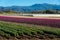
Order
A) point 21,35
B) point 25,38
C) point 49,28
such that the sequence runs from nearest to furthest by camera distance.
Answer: point 25,38 < point 21,35 < point 49,28

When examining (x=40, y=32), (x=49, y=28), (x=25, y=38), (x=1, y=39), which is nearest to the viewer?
(x=1, y=39)

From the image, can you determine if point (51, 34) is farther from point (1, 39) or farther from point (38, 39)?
point (1, 39)

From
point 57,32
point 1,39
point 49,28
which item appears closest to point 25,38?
point 1,39

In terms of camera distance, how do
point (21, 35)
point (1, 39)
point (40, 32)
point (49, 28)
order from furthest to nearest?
point (49, 28)
point (40, 32)
point (21, 35)
point (1, 39)

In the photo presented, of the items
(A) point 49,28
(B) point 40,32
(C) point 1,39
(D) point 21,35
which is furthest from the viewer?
(A) point 49,28

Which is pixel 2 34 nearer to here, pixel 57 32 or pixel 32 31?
pixel 32 31

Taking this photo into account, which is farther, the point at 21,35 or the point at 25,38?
the point at 21,35

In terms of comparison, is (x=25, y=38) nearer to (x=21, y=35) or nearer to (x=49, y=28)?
(x=21, y=35)

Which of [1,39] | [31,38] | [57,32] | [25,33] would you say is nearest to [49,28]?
[57,32]

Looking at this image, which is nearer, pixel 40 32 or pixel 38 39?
pixel 38 39

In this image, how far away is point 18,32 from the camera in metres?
12.2

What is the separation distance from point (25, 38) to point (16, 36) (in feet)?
2.03

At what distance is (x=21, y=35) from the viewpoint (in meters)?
11.8

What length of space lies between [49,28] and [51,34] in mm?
1767
